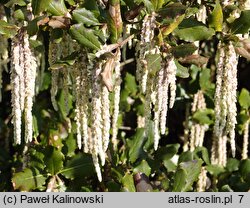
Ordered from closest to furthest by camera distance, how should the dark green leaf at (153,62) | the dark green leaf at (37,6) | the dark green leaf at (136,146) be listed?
the dark green leaf at (153,62) < the dark green leaf at (37,6) < the dark green leaf at (136,146)

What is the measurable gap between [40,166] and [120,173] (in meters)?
0.38

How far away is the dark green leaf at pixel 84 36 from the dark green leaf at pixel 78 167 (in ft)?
2.76

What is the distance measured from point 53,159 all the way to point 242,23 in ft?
3.53

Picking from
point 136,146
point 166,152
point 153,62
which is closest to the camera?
point 153,62

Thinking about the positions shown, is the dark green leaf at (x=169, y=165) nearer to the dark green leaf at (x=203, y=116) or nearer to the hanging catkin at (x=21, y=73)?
the dark green leaf at (x=203, y=116)

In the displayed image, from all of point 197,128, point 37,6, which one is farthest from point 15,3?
point 197,128

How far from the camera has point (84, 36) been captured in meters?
1.83

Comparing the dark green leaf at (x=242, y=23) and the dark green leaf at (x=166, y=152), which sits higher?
the dark green leaf at (x=242, y=23)

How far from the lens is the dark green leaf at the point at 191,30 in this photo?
191cm

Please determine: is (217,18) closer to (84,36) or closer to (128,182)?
(84,36)

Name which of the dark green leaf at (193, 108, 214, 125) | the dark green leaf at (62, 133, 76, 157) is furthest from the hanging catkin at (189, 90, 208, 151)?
the dark green leaf at (62, 133, 76, 157)

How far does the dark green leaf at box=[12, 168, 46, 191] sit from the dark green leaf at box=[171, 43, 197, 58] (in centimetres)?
102

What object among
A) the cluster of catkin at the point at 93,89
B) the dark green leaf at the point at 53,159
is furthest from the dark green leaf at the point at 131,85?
the cluster of catkin at the point at 93,89

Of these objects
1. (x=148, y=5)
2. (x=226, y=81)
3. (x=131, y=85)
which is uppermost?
(x=148, y=5)
